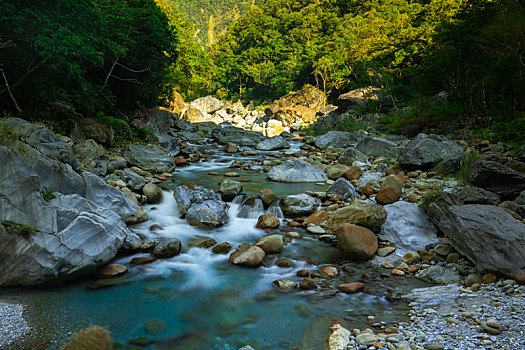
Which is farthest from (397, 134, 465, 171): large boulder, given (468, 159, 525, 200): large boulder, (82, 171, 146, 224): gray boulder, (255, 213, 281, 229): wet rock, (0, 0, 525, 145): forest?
(82, 171, 146, 224): gray boulder

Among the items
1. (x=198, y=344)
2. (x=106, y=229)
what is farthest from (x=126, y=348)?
(x=106, y=229)

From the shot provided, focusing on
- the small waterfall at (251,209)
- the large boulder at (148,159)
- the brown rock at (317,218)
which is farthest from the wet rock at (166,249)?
the large boulder at (148,159)

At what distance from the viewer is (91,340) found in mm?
3301

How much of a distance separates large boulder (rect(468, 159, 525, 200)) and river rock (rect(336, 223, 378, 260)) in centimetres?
271

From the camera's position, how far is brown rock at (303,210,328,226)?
6.92 meters

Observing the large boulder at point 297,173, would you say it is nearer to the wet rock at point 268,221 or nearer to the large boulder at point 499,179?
the wet rock at point 268,221

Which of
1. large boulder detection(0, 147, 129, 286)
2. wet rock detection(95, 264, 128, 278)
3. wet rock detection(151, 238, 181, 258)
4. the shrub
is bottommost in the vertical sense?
wet rock detection(151, 238, 181, 258)

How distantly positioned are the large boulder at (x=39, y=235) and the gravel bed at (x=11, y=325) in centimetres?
52

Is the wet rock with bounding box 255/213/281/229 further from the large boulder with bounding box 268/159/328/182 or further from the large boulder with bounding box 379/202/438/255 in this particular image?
the large boulder with bounding box 268/159/328/182

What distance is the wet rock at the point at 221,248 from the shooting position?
18.7 ft

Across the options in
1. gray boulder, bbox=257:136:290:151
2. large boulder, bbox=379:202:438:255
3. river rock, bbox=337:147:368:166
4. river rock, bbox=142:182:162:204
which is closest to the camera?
large boulder, bbox=379:202:438:255

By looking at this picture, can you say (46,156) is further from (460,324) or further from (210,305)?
(460,324)

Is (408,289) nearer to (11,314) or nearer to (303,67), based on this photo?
(11,314)

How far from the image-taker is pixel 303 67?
1805 inches
